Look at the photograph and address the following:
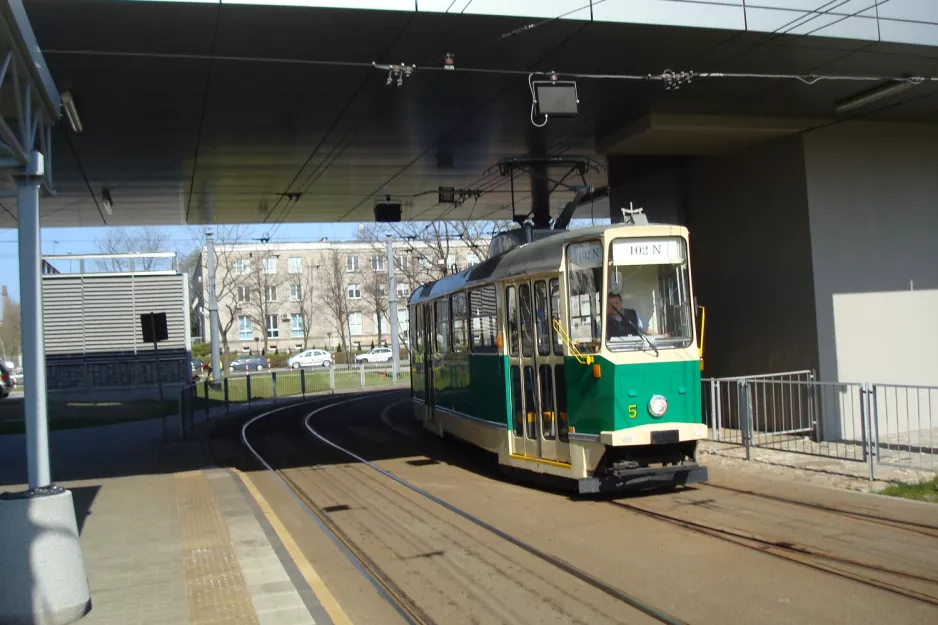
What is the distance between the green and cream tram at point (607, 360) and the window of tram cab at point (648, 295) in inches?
0.5

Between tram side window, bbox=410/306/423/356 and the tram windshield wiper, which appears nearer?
the tram windshield wiper

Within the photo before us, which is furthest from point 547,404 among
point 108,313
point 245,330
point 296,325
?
point 245,330

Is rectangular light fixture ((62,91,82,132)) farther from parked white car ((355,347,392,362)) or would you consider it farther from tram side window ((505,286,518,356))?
parked white car ((355,347,392,362))

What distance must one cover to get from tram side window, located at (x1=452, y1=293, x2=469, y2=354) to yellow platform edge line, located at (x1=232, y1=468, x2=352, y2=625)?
4292 mm

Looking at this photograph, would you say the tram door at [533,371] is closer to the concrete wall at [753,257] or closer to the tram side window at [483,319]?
the tram side window at [483,319]

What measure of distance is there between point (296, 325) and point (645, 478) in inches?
2564

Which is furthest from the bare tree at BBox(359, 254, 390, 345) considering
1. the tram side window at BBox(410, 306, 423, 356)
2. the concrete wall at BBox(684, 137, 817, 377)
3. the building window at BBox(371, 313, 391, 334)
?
the concrete wall at BBox(684, 137, 817, 377)

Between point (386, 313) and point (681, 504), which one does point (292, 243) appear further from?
point (681, 504)

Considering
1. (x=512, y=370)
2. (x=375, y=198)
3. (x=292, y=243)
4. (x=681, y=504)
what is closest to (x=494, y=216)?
(x=375, y=198)

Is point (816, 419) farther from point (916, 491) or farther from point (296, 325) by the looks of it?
point (296, 325)

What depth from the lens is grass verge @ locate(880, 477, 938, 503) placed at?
10055 millimetres

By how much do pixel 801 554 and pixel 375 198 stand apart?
18.1m

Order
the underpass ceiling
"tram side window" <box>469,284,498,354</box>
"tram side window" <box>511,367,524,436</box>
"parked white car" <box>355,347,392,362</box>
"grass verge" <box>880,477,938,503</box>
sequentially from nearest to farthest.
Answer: "grass verge" <box>880,477,938,503</box>
the underpass ceiling
"tram side window" <box>511,367,524,436</box>
"tram side window" <box>469,284,498,354</box>
"parked white car" <box>355,347,392,362</box>

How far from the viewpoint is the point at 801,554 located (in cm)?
777
